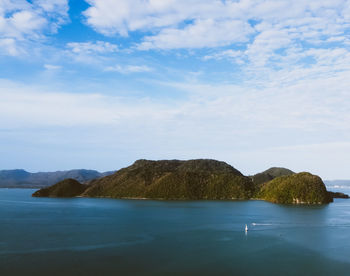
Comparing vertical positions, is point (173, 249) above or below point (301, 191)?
below

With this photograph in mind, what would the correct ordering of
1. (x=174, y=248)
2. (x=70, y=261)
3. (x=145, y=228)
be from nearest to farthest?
1. (x=70, y=261)
2. (x=174, y=248)
3. (x=145, y=228)

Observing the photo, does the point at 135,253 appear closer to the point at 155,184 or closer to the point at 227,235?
the point at 227,235

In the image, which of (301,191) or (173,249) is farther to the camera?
(301,191)

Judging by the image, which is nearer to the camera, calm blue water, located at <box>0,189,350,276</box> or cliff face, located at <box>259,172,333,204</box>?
calm blue water, located at <box>0,189,350,276</box>

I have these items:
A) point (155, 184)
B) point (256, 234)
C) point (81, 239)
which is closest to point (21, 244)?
point (81, 239)

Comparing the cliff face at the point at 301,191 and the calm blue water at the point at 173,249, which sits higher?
the cliff face at the point at 301,191

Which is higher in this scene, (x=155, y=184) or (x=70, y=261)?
(x=155, y=184)

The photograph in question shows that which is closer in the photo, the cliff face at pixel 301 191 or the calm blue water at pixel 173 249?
the calm blue water at pixel 173 249

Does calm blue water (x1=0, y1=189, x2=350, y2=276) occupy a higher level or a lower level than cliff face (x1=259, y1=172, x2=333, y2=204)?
lower
